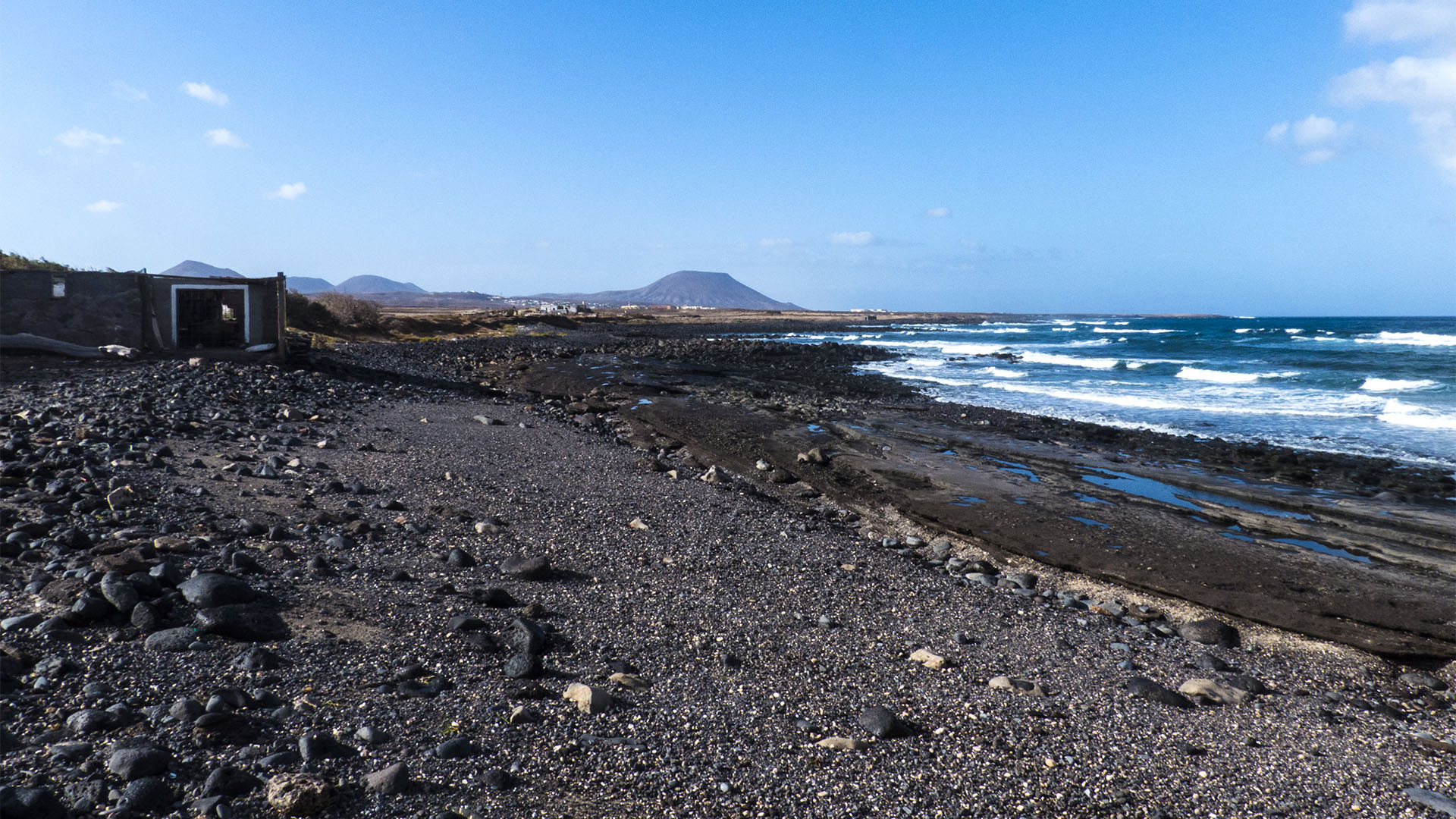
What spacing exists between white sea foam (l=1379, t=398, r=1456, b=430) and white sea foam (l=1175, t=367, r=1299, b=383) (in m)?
9.51

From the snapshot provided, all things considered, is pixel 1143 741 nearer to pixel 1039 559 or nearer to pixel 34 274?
pixel 1039 559

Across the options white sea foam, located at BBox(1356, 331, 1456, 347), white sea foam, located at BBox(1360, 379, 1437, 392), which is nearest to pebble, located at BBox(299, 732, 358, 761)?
white sea foam, located at BBox(1360, 379, 1437, 392)

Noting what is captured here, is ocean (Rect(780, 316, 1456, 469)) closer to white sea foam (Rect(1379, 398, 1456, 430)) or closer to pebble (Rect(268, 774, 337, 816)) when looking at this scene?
white sea foam (Rect(1379, 398, 1456, 430))

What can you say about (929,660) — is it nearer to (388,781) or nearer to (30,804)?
(388,781)

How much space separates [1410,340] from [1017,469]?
6379cm

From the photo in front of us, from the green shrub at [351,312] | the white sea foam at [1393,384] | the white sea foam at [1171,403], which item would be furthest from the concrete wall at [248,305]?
the white sea foam at [1393,384]

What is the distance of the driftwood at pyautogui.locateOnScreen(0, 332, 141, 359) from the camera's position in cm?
1783

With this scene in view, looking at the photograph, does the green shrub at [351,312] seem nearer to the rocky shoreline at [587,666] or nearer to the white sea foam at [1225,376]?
the rocky shoreline at [587,666]

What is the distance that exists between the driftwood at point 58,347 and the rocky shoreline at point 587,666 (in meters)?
10.1

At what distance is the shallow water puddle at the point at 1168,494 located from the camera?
12102 mm

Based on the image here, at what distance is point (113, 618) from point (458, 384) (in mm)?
18290

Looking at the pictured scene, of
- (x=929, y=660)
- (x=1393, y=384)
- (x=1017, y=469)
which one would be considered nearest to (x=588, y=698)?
(x=929, y=660)

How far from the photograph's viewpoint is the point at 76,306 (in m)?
19.0

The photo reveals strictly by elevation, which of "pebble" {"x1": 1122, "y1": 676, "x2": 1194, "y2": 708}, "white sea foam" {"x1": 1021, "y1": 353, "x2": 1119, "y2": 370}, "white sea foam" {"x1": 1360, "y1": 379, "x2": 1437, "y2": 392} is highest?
→ "white sea foam" {"x1": 1021, "y1": 353, "x2": 1119, "y2": 370}
